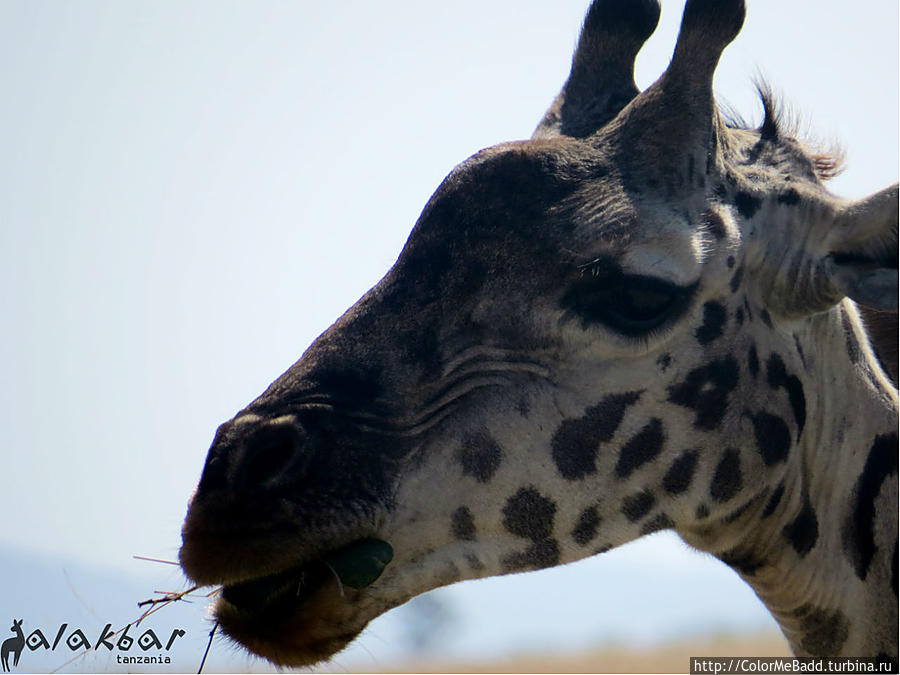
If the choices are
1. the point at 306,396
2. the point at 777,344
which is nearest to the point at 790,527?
the point at 777,344

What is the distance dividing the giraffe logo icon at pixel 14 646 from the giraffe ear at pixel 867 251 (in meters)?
5.01

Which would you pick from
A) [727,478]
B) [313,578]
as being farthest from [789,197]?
[313,578]

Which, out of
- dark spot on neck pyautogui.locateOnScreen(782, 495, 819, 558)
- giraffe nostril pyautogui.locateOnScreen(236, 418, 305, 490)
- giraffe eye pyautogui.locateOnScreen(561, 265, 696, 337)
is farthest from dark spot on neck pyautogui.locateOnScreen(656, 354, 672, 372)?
giraffe nostril pyautogui.locateOnScreen(236, 418, 305, 490)

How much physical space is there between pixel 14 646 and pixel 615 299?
14.6ft

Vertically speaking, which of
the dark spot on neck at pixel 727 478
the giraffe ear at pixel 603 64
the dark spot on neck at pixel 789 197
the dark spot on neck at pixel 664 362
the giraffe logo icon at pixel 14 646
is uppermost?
the giraffe ear at pixel 603 64

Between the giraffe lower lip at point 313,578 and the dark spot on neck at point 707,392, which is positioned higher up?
the dark spot on neck at point 707,392

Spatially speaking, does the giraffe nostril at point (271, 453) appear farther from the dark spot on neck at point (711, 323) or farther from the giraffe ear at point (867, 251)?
the giraffe ear at point (867, 251)

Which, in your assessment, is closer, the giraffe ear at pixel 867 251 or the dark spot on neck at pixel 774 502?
the giraffe ear at pixel 867 251

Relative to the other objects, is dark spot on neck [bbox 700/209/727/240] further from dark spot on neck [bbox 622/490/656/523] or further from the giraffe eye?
dark spot on neck [bbox 622/490/656/523]

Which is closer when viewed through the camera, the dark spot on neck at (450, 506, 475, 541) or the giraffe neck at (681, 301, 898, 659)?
the dark spot on neck at (450, 506, 475, 541)

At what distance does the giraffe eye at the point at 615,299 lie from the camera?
3850 mm

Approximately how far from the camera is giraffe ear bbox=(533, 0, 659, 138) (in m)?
4.93

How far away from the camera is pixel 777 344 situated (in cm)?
417

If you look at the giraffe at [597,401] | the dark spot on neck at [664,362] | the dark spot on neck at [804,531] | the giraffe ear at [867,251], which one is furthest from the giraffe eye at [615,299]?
the dark spot on neck at [804,531]
